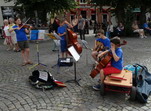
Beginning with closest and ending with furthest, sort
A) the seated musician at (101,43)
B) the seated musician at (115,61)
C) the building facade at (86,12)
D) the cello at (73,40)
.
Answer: the seated musician at (115,61)
the seated musician at (101,43)
the cello at (73,40)
the building facade at (86,12)

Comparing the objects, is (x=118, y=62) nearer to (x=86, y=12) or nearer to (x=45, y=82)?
(x=45, y=82)

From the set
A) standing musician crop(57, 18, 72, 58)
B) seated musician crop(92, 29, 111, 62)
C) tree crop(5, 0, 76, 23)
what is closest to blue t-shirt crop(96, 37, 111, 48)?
seated musician crop(92, 29, 111, 62)

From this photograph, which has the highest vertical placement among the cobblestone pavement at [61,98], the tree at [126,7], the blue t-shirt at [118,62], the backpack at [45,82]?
the tree at [126,7]

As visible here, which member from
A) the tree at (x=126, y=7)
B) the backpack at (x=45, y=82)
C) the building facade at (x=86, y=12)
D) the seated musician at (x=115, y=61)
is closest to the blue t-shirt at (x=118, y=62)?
the seated musician at (x=115, y=61)

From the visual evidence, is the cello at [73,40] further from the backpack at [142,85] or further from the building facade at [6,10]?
the building facade at [6,10]

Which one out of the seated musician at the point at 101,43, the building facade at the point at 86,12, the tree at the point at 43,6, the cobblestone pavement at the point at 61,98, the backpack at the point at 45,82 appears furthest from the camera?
the building facade at the point at 86,12

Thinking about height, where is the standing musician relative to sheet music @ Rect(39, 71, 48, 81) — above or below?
above

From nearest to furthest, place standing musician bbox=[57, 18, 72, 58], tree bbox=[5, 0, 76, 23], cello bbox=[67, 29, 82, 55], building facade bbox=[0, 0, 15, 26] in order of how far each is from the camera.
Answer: cello bbox=[67, 29, 82, 55], standing musician bbox=[57, 18, 72, 58], tree bbox=[5, 0, 76, 23], building facade bbox=[0, 0, 15, 26]

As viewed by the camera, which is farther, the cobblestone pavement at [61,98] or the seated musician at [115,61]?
the seated musician at [115,61]

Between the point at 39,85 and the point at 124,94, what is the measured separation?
6.71ft

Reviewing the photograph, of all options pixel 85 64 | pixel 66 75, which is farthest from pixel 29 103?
pixel 85 64

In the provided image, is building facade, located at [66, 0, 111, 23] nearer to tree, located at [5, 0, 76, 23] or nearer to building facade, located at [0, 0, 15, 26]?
building facade, located at [0, 0, 15, 26]

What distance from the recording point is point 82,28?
12273 millimetres

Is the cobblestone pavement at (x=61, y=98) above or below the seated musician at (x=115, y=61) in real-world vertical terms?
below
